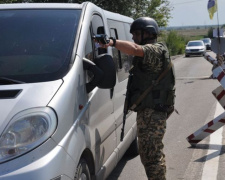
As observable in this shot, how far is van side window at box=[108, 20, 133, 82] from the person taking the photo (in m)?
4.83

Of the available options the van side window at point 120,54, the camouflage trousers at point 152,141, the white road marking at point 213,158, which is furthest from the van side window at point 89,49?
the white road marking at point 213,158

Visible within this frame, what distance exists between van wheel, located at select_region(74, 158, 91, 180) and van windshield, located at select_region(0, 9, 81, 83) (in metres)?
0.66

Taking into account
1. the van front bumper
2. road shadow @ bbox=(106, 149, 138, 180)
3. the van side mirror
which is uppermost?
the van side mirror

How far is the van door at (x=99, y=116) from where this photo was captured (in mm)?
3521

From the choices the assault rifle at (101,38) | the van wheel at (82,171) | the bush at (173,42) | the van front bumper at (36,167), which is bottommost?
the bush at (173,42)

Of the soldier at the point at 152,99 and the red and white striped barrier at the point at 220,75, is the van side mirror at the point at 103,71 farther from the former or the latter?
the red and white striped barrier at the point at 220,75

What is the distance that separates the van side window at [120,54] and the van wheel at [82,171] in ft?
5.58

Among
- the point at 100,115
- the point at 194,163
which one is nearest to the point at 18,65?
the point at 100,115

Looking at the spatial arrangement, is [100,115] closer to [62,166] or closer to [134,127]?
[62,166]

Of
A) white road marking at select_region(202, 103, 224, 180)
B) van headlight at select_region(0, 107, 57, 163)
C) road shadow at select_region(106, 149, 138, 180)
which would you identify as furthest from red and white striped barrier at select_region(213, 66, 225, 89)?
van headlight at select_region(0, 107, 57, 163)

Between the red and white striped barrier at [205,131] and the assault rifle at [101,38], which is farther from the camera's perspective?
the red and white striped barrier at [205,131]

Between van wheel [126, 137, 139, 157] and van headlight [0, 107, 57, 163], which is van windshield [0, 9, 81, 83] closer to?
van headlight [0, 107, 57, 163]

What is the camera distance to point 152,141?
3.86 m

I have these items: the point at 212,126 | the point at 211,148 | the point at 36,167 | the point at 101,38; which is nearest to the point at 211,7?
the point at 212,126
